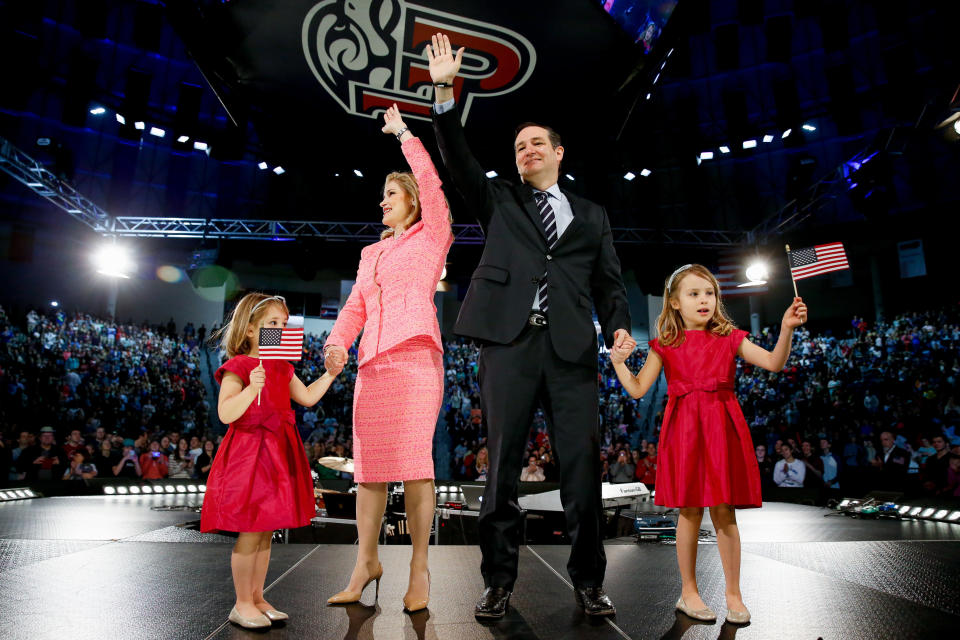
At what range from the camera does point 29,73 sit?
1302 centimetres

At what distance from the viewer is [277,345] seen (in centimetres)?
194

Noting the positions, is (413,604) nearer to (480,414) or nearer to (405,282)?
(405,282)

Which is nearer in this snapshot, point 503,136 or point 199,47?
point 199,47

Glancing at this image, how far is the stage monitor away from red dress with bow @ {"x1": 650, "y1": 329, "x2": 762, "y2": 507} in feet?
15.9

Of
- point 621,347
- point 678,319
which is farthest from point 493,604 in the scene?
point 678,319

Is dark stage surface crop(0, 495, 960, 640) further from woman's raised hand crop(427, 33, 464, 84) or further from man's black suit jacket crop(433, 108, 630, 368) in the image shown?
woman's raised hand crop(427, 33, 464, 84)

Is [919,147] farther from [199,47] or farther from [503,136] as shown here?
[199,47]

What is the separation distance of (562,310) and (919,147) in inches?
696

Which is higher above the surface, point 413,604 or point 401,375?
point 401,375

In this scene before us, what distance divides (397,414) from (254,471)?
471mm

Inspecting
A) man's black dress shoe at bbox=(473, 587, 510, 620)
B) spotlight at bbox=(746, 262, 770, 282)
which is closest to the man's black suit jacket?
man's black dress shoe at bbox=(473, 587, 510, 620)

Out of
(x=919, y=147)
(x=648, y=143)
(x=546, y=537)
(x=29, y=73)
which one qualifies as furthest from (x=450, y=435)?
(x=919, y=147)

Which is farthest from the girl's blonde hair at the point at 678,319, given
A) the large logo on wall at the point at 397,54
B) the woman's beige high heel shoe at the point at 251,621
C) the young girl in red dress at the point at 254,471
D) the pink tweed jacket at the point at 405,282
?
the large logo on wall at the point at 397,54

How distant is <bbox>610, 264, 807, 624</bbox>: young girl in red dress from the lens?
6.36 feet
